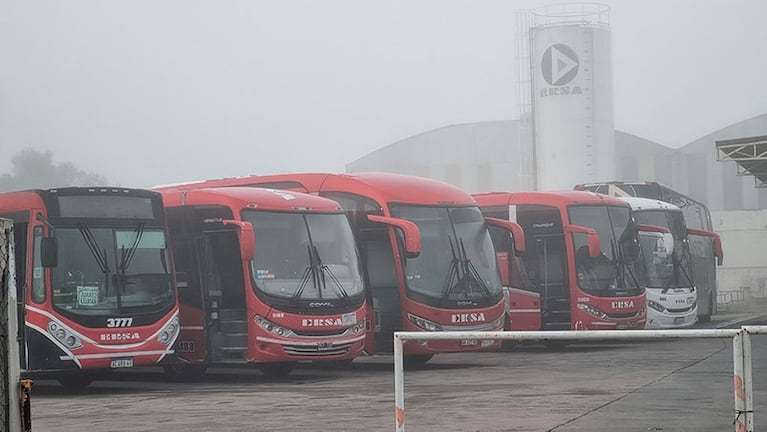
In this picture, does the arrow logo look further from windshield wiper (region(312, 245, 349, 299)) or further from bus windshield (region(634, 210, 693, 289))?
windshield wiper (region(312, 245, 349, 299))

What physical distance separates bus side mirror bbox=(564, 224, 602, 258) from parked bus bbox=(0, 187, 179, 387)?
9368 mm

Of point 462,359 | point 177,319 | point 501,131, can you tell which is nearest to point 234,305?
point 177,319

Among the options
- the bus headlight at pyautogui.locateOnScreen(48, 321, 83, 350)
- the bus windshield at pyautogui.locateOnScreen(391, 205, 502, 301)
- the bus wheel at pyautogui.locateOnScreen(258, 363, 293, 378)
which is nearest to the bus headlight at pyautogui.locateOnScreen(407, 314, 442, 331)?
the bus windshield at pyautogui.locateOnScreen(391, 205, 502, 301)

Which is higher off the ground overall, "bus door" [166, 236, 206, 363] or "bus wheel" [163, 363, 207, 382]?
"bus door" [166, 236, 206, 363]

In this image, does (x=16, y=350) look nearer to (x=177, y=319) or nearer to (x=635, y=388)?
(x=635, y=388)

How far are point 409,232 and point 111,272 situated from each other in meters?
4.71

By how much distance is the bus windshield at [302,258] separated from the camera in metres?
18.5

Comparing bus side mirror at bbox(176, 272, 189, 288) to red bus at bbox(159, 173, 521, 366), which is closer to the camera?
bus side mirror at bbox(176, 272, 189, 288)

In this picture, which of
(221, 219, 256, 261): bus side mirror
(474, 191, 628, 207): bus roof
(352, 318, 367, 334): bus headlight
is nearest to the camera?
(221, 219, 256, 261): bus side mirror

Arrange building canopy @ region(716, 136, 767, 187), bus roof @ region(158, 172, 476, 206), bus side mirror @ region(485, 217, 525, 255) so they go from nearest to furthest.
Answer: bus roof @ region(158, 172, 476, 206), bus side mirror @ region(485, 217, 525, 255), building canopy @ region(716, 136, 767, 187)

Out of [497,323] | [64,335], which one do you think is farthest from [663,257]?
Result: [64,335]

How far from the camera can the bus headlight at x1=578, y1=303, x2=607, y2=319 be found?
24859mm

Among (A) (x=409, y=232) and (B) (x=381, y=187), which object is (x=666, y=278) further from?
(A) (x=409, y=232)

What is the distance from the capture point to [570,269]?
25000mm
